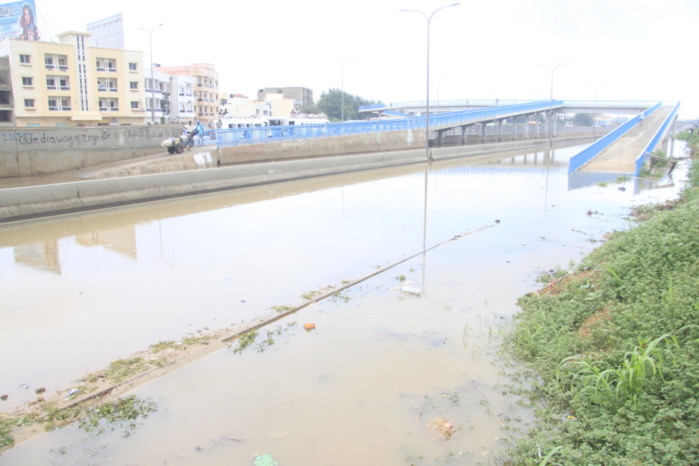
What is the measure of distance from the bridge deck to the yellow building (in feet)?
134

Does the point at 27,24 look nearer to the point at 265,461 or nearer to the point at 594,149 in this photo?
the point at 594,149

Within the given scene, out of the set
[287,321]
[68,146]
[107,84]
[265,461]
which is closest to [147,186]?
[68,146]

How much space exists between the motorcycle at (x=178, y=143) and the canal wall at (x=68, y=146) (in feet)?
3.02

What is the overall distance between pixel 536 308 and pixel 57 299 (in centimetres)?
693

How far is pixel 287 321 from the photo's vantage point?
24.0 ft

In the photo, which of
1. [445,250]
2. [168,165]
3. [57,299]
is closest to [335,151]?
[168,165]

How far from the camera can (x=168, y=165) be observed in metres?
20.9

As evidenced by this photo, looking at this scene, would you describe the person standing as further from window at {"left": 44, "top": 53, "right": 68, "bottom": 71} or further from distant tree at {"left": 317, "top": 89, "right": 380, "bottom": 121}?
distant tree at {"left": 317, "top": 89, "right": 380, "bottom": 121}

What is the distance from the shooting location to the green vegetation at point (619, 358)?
405cm

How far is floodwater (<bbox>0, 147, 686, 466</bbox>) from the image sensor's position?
4.65m

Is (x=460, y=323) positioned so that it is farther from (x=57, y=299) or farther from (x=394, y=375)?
(x=57, y=299)

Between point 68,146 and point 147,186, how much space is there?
4.61 meters

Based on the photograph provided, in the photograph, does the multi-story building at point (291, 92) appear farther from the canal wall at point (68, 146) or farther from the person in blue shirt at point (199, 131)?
the canal wall at point (68, 146)


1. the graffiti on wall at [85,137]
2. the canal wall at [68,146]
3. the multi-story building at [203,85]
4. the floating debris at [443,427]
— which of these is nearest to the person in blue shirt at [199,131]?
the graffiti on wall at [85,137]
